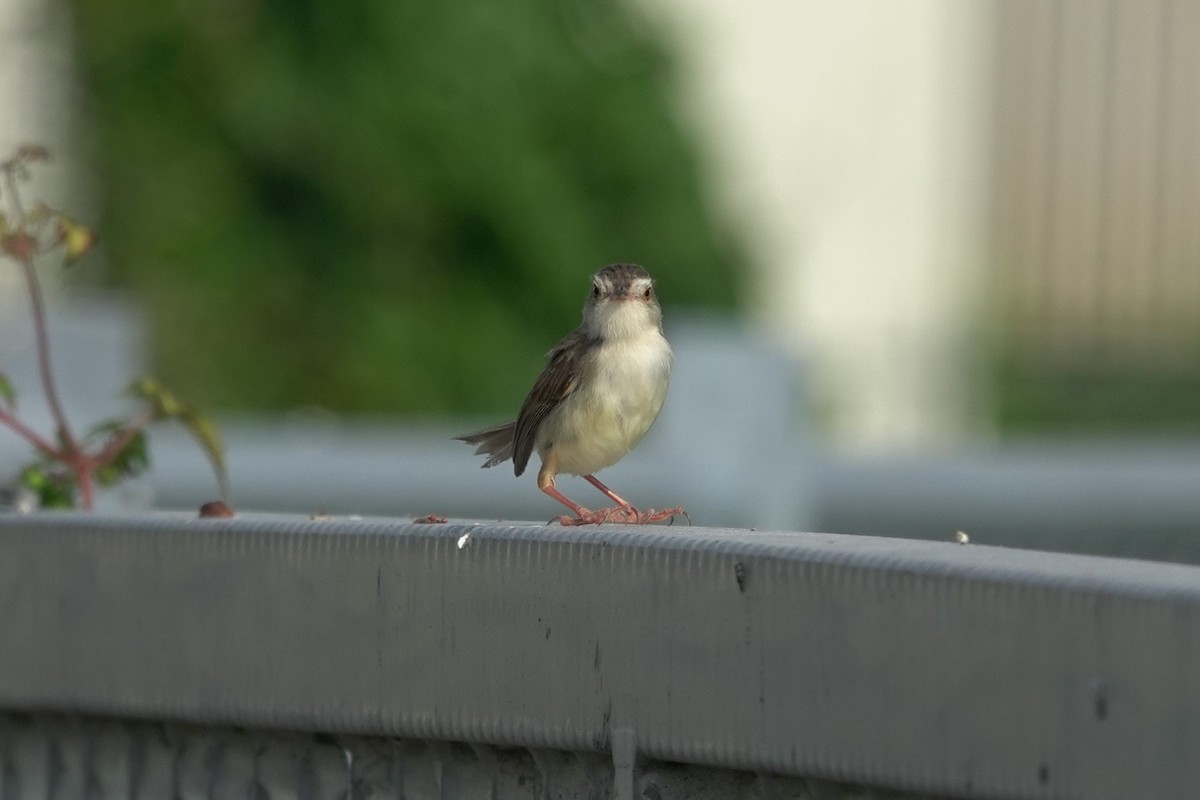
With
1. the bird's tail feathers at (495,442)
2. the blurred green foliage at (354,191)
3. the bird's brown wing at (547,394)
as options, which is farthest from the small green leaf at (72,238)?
the blurred green foliage at (354,191)

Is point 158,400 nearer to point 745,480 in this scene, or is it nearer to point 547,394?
point 547,394

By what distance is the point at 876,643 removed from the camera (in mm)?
2340


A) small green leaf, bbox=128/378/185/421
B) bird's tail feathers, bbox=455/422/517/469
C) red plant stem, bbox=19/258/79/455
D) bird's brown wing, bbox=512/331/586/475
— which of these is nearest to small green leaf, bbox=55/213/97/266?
red plant stem, bbox=19/258/79/455

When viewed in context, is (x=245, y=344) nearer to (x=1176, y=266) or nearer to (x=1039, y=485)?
(x=1039, y=485)

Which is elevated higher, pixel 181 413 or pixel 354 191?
pixel 354 191

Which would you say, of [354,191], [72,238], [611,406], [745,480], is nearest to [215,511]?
[72,238]

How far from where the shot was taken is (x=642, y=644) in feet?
8.63

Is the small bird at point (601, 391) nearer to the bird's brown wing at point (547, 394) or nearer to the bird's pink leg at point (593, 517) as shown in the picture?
the bird's brown wing at point (547, 394)

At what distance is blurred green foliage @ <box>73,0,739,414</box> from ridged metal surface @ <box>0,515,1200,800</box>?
30.8ft

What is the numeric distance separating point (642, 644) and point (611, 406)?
173 centimetres

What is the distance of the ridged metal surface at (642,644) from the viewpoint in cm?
213

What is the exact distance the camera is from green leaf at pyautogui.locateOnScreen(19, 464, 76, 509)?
4.08 m

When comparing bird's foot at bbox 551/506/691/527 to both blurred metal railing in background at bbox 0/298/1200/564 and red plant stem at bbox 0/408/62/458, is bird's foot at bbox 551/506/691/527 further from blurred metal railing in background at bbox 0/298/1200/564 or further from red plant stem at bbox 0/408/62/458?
blurred metal railing in background at bbox 0/298/1200/564

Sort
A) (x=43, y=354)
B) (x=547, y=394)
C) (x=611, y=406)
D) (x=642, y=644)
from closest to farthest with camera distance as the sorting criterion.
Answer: (x=642, y=644)
(x=43, y=354)
(x=611, y=406)
(x=547, y=394)
